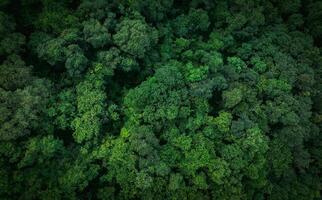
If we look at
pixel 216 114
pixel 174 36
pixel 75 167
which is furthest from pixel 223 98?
pixel 75 167

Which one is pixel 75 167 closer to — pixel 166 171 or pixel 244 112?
pixel 166 171

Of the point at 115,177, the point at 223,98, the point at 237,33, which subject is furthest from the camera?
the point at 237,33

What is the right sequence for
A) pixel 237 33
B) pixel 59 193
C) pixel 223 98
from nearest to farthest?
pixel 59 193 < pixel 223 98 < pixel 237 33

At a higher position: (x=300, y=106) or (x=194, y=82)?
(x=194, y=82)

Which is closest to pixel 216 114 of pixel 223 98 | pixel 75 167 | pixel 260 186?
pixel 223 98

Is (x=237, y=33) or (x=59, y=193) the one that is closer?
(x=59, y=193)

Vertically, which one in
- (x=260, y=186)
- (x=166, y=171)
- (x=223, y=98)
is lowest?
(x=260, y=186)
